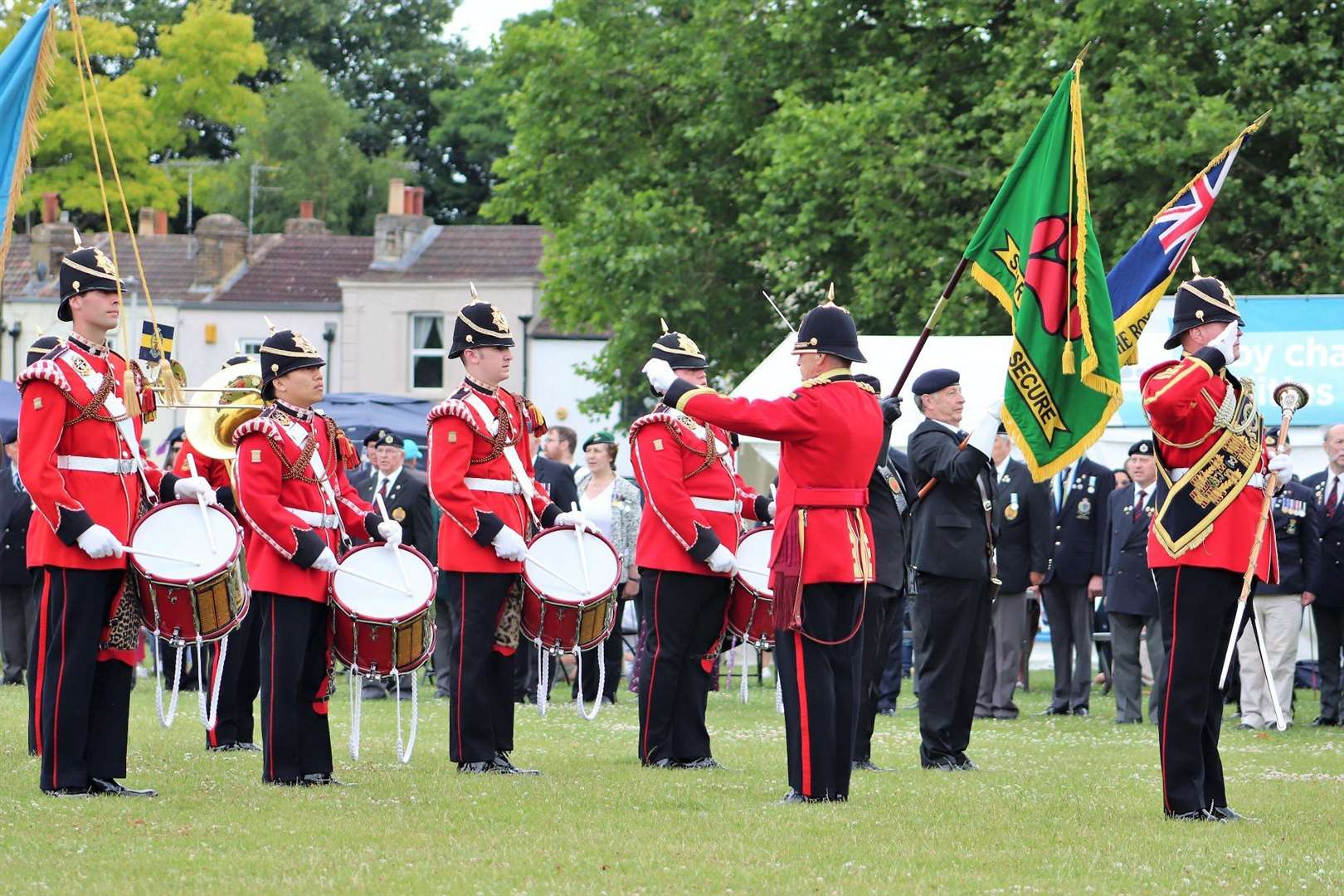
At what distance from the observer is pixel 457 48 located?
6562cm

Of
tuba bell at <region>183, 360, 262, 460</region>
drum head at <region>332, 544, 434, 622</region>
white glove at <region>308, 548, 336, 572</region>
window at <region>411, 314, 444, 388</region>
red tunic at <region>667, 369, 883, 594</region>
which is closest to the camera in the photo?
red tunic at <region>667, 369, 883, 594</region>

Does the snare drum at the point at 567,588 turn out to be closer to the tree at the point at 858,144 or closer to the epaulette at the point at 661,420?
the epaulette at the point at 661,420

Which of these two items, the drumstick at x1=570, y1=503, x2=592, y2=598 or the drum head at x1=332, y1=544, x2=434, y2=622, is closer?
the drum head at x1=332, y1=544, x2=434, y2=622

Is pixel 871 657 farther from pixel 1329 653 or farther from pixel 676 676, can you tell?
pixel 1329 653

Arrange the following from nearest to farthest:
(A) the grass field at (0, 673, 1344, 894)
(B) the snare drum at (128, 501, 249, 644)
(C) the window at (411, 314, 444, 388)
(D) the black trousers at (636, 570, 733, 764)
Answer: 1. (A) the grass field at (0, 673, 1344, 894)
2. (B) the snare drum at (128, 501, 249, 644)
3. (D) the black trousers at (636, 570, 733, 764)
4. (C) the window at (411, 314, 444, 388)

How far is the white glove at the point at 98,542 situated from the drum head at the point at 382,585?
121 cm

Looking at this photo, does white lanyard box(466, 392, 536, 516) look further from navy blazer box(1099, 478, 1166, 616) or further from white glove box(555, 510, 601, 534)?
navy blazer box(1099, 478, 1166, 616)

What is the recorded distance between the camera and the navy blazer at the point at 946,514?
36.1ft

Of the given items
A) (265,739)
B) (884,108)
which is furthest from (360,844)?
(884,108)

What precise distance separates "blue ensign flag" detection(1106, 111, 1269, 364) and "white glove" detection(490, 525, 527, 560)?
11.1ft

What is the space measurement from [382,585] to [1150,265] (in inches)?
182

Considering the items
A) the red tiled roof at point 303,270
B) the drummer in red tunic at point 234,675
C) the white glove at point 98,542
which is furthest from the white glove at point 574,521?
the red tiled roof at point 303,270

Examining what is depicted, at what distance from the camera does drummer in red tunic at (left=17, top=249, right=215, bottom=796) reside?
877 cm

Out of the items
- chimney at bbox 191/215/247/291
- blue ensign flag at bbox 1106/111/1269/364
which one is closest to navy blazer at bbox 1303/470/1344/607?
blue ensign flag at bbox 1106/111/1269/364
